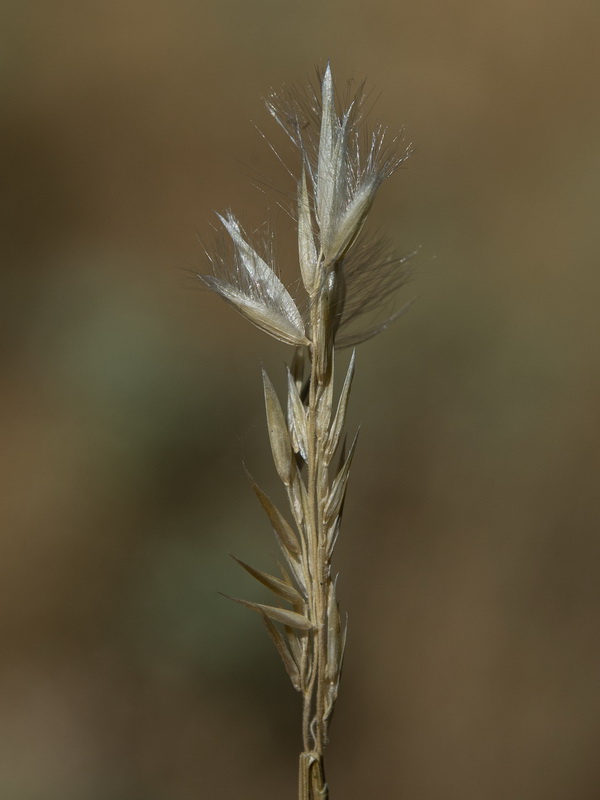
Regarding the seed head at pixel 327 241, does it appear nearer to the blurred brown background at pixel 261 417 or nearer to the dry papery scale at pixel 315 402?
the dry papery scale at pixel 315 402

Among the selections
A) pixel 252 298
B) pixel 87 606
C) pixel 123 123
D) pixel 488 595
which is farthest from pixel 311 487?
pixel 123 123


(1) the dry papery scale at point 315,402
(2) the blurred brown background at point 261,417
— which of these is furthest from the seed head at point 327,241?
(2) the blurred brown background at point 261,417

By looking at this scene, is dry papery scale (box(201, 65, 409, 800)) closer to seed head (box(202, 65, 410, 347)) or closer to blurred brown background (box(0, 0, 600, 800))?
seed head (box(202, 65, 410, 347))

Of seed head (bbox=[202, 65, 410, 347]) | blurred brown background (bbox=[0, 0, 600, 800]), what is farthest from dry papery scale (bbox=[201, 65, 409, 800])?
blurred brown background (bbox=[0, 0, 600, 800])

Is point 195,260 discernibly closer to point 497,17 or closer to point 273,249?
point 497,17

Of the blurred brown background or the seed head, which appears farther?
the blurred brown background

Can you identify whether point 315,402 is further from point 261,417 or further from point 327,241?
point 261,417
